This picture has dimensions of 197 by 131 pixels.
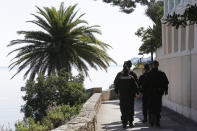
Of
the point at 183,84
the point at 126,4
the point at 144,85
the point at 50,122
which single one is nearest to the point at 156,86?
the point at 144,85

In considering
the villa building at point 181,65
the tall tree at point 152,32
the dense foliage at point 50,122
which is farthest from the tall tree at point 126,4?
the dense foliage at point 50,122

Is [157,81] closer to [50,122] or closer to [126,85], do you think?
[126,85]

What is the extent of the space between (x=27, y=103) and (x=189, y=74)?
7.40 metres

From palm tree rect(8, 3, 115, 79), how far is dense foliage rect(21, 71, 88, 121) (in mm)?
5148

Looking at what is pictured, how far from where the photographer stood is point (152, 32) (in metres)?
32.5

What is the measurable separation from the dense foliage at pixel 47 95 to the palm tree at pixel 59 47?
16.9 ft

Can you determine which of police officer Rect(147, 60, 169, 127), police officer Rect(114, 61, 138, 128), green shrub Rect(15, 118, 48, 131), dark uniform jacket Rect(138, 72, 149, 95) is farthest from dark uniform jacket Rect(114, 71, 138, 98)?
green shrub Rect(15, 118, 48, 131)

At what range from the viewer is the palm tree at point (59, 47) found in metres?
22.1

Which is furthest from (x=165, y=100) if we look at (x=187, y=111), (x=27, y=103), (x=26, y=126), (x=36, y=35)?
(x=36, y=35)

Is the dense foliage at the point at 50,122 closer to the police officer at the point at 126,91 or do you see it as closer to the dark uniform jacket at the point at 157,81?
the police officer at the point at 126,91

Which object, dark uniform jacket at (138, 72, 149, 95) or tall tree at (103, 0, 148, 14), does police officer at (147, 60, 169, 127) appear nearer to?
dark uniform jacket at (138, 72, 149, 95)

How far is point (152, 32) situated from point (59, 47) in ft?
43.0

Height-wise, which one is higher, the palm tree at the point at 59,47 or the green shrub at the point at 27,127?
the palm tree at the point at 59,47

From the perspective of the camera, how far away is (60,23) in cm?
2245
